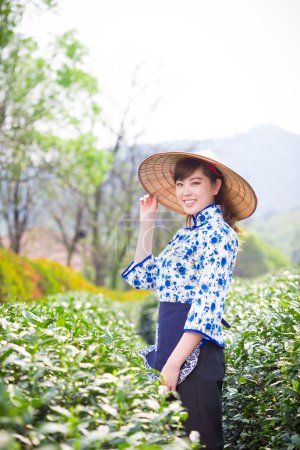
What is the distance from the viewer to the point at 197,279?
256cm

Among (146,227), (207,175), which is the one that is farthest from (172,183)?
(207,175)

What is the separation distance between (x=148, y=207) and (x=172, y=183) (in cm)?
25

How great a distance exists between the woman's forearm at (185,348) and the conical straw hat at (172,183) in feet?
2.96

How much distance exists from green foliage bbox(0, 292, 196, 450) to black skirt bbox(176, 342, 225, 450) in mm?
426

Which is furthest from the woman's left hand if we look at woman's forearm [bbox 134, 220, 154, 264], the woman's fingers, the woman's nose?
the woman's fingers

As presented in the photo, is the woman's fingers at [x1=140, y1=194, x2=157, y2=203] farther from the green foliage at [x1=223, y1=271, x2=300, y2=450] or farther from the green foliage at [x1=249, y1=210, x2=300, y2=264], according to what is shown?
the green foliage at [x1=249, y1=210, x2=300, y2=264]

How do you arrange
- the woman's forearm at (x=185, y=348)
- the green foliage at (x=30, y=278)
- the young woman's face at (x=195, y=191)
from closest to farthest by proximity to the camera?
the woman's forearm at (x=185, y=348)
the young woman's face at (x=195, y=191)
the green foliage at (x=30, y=278)

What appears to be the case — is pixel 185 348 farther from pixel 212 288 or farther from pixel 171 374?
pixel 212 288

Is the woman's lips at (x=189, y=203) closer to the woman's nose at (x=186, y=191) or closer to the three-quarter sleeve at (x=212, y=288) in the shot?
the woman's nose at (x=186, y=191)

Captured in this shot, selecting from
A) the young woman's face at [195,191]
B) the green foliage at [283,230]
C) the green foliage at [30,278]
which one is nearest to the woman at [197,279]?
the young woman's face at [195,191]

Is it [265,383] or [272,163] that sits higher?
[272,163]

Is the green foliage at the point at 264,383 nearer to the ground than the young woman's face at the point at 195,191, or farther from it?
nearer to the ground

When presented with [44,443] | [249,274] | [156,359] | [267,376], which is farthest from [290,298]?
[249,274]

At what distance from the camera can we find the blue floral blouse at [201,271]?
2359 millimetres
